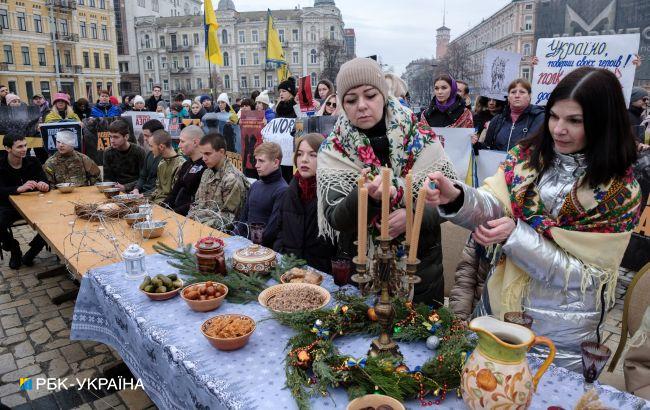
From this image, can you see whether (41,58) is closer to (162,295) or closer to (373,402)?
(162,295)

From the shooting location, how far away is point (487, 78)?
22.2ft

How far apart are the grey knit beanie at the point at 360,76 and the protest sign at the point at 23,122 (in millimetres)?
7315

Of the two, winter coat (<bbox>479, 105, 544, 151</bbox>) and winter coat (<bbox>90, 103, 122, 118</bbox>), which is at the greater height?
winter coat (<bbox>90, 103, 122, 118</bbox>)

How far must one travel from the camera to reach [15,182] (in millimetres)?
5430

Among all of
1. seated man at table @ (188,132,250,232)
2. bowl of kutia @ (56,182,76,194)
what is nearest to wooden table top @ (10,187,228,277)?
bowl of kutia @ (56,182,76,194)

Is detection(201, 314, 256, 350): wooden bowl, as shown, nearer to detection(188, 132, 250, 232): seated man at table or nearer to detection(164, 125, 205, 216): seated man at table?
detection(188, 132, 250, 232): seated man at table

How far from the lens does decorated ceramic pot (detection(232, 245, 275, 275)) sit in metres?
2.39

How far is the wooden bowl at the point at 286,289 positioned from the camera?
6.60 ft

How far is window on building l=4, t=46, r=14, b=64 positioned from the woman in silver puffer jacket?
2125 inches

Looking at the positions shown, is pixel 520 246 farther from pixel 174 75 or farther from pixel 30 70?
pixel 174 75

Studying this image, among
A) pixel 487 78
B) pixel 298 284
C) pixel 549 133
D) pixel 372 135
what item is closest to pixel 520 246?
pixel 549 133

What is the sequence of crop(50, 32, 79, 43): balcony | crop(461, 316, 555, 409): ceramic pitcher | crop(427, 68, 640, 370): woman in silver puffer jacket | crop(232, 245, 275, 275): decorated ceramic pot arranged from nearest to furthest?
crop(461, 316, 555, 409): ceramic pitcher, crop(427, 68, 640, 370): woman in silver puffer jacket, crop(232, 245, 275, 275): decorated ceramic pot, crop(50, 32, 79, 43): balcony

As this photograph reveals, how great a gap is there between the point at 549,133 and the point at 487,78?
544cm

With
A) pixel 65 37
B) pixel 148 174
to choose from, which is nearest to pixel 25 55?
pixel 65 37
